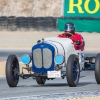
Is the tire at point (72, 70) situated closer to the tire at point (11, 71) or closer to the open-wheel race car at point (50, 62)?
the open-wheel race car at point (50, 62)

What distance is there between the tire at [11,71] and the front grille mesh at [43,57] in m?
0.51

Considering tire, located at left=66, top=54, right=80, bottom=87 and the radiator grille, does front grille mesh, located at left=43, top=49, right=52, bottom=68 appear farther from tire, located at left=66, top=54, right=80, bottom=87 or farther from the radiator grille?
tire, located at left=66, top=54, right=80, bottom=87

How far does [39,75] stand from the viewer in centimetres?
1245

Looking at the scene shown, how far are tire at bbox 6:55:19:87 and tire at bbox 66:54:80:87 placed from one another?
131cm

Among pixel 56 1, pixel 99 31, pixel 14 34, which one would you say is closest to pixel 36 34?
pixel 14 34

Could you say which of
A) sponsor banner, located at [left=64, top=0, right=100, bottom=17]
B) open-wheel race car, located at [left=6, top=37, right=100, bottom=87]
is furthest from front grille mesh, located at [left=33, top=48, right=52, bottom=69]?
sponsor banner, located at [left=64, top=0, right=100, bottom=17]

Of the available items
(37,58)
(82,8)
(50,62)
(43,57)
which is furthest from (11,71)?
(82,8)

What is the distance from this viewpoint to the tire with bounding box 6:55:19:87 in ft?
40.7

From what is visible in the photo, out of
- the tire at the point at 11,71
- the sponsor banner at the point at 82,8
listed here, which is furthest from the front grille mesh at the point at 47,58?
the sponsor banner at the point at 82,8

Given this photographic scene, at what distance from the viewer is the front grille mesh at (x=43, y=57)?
1248 cm

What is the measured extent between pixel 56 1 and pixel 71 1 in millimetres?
6063

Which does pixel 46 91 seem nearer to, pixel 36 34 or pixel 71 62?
pixel 71 62

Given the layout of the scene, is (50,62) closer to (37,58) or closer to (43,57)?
(43,57)

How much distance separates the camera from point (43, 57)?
12.5 m
